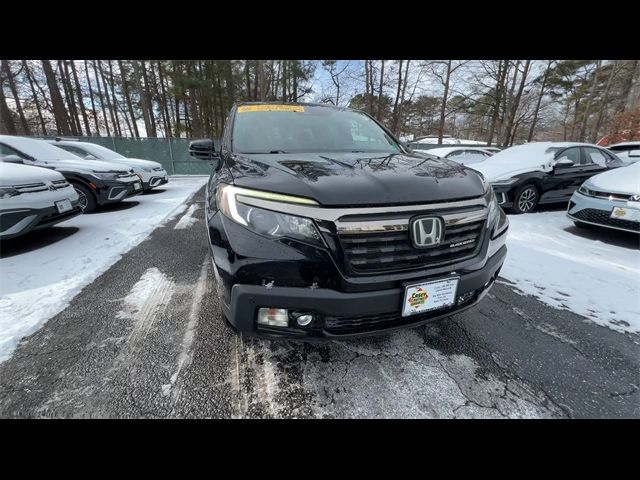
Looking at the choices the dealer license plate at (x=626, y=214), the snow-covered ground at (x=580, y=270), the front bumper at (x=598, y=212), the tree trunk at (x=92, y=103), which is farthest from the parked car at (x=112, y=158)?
the tree trunk at (x=92, y=103)

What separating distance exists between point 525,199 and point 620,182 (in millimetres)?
1538

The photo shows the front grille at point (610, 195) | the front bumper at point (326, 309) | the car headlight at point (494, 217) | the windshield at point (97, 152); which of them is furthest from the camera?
the windshield at point (97, 152)

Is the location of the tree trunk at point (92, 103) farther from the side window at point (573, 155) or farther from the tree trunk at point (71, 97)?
the side window at point (573, 155)

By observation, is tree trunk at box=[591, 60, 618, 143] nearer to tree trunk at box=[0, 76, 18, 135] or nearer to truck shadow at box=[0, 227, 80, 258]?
truck shadow at box=[0, 227, 80, 258]

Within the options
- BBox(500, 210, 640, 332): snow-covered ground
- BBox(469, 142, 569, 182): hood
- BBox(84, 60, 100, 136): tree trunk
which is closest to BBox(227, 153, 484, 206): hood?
BBox(500, 210, 640, 332): snow-covered ground

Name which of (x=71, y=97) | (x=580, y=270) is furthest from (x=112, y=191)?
(x=71, y=97)

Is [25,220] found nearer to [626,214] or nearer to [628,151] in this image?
[626,214]

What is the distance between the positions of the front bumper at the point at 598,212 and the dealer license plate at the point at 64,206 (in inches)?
292

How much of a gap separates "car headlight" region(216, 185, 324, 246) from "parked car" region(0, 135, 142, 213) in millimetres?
5365

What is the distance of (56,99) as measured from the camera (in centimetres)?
1856

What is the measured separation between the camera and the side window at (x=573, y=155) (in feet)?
19.8

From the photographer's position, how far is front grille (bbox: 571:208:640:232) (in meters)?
4.04
